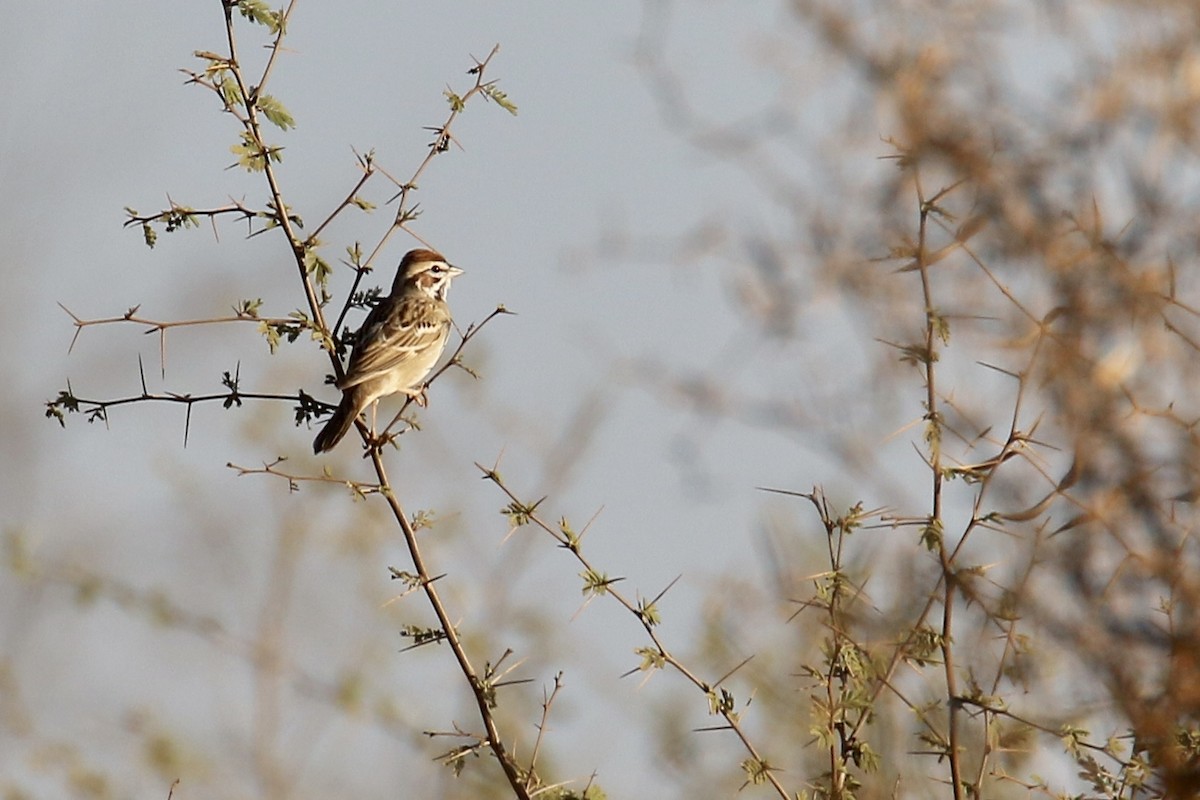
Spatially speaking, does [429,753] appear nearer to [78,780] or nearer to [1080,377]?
[78,780]

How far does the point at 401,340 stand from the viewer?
7172 millimetres

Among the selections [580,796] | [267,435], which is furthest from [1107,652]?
[267,435]

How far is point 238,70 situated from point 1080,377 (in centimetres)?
241

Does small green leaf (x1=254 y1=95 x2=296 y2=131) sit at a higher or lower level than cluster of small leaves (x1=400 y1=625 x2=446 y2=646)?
higher

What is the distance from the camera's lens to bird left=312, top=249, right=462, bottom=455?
6.13 m

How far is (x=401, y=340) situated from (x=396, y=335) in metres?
0.04

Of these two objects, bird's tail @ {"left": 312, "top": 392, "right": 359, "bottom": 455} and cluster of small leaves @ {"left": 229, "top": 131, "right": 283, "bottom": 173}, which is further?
bird's tail @ {"left": 312, "top": 392, "right": 359, "bottom": 455}

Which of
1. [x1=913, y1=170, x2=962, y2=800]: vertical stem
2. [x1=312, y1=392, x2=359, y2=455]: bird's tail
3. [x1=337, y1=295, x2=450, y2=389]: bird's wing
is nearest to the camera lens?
[x1=913, y1=170, x2=962, y2=800]: vertical stem

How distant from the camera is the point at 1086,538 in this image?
111 inches

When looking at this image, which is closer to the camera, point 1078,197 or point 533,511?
point 1078,197

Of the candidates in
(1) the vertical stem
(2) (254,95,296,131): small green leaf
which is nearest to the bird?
(2) (254,95,296,131): small green leaf

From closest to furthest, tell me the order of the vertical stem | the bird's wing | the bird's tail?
the vertical stem, the bird's tail, the bird's wing

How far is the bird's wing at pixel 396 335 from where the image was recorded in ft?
21.6

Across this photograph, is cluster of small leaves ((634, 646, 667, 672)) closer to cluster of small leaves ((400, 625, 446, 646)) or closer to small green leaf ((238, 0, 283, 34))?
cluster of small leaves ((400, 625, 446, 646))
